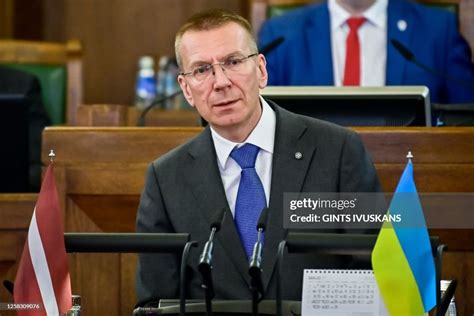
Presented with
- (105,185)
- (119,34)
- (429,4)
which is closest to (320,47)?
(429,4)

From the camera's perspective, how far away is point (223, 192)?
8.12 ft

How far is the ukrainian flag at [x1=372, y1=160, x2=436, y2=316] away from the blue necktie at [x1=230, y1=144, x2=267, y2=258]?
460 millimetres

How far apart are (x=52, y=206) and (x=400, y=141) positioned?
1.05 meters

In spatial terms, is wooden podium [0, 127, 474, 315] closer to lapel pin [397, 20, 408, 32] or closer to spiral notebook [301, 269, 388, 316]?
spiral notebook [301, 269, 388, 316]

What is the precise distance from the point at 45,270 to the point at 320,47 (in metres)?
2.05

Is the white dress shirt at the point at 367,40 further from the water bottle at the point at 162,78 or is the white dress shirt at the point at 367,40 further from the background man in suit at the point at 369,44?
the water bottle at the point at 162,78

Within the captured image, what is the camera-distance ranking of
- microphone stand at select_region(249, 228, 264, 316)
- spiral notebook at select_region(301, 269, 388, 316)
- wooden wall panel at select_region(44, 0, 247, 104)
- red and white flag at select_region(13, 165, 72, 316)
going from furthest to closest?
1. wooden wall panel at select_region(44, 0, 247, 104)
2. red and white flag at select_region(13, 165, 72, 316)
3. spiral notebook at select_region(301, 269, 388, 316)
4. microphone stand at select_region(249, 228, 264, 316)

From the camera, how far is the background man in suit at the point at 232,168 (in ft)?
7.92

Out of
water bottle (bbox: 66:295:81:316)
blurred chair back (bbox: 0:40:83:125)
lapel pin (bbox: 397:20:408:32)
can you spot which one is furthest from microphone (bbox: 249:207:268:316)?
blurred chair back (bbox: 0:40:83:125)

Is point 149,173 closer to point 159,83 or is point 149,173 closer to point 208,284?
point 208,284

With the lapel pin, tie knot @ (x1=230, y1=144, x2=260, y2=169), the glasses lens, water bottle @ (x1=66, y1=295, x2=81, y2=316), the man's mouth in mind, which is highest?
the lapel pin

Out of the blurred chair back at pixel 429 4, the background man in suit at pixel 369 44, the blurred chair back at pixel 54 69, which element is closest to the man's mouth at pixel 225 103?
the background man in suit at pixel 369 44

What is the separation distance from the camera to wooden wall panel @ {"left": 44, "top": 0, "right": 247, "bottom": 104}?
17.9 feet

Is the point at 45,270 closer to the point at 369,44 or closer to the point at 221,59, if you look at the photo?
the point at 221,59
